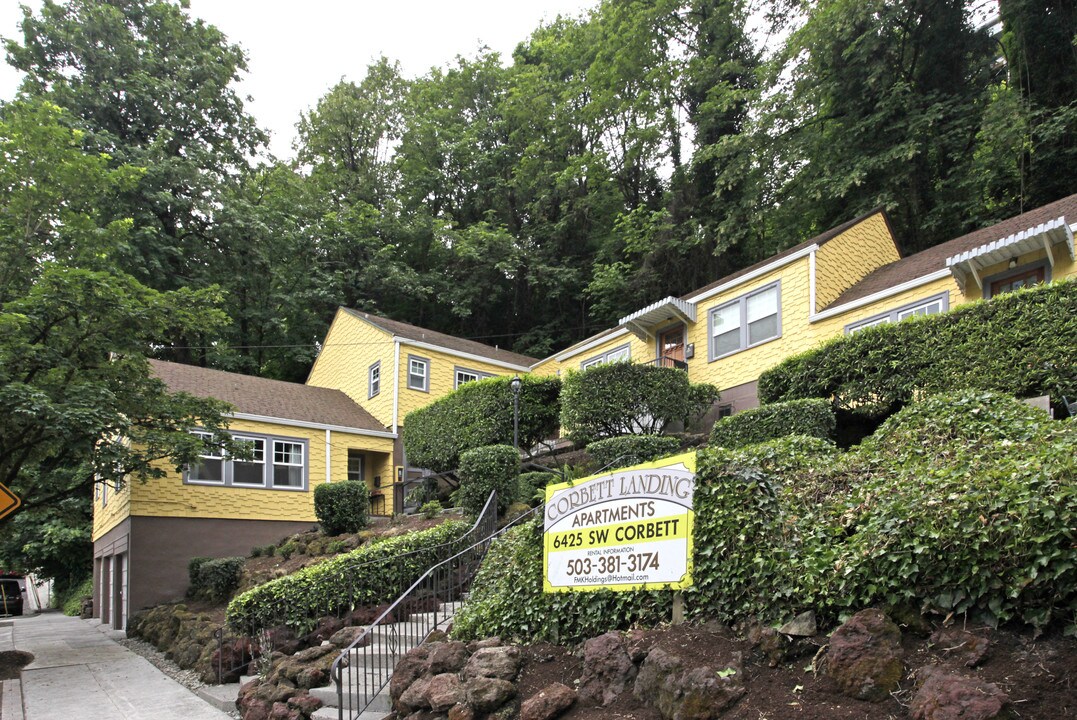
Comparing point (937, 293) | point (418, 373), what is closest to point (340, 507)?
point (418, 373)

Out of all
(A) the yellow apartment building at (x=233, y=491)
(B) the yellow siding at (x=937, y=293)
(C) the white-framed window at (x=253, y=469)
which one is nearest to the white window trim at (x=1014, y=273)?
(B) the yellow siding at (x=937, y=293)

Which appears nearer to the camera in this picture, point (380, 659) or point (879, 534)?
point (879, 534)

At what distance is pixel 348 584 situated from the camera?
11.0m

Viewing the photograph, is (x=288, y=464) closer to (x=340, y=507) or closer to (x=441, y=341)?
(x=340, y=507)

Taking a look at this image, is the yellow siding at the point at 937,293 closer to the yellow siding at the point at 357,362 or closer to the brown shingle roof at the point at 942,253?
the brown shingle roof at the point at 942,253

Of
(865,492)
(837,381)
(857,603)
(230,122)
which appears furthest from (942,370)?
(230,122)

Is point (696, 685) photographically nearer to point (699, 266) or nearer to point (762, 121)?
point (762, 121)

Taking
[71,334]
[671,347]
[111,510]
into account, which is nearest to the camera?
[71,334]

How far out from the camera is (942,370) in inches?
423

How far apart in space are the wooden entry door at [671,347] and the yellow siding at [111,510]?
1257 cm

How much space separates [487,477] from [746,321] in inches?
331

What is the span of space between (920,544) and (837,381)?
7.85 m

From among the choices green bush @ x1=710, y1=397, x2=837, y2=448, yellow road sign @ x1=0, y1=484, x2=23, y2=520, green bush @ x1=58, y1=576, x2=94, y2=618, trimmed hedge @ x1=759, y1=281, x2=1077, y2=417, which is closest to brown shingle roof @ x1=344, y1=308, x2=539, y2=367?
green bush @ x1=58, y1=576, x2=94, y2=618

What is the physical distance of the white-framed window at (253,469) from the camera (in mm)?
18828
